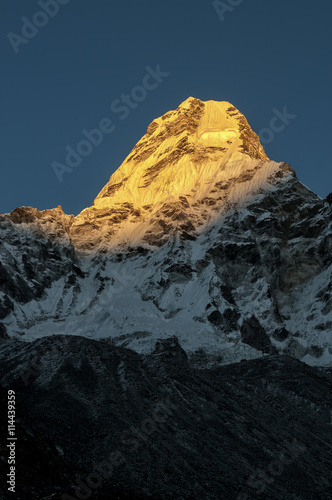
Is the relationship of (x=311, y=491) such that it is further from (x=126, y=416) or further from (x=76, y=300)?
(x=76, y=300)

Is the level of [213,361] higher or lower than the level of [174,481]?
higher

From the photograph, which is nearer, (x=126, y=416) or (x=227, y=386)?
(x=126, y=416)

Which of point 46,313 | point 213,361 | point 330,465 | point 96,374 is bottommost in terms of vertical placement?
point 330,465

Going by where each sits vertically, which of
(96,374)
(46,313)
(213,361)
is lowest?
(96,374)

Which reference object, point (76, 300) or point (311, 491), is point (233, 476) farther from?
point (76, 300)

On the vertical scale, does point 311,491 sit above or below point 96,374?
below

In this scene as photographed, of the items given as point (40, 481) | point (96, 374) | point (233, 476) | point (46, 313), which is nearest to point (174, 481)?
point (233, 476)

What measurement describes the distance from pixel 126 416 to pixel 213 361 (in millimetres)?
77910

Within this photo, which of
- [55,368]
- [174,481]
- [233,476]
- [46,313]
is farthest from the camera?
[46,313]

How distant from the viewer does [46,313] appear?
618ft

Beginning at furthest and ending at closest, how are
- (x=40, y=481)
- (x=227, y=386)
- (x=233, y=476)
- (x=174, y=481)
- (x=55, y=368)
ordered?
A: (x=227, y=386)
(x=55, y=368)
(x=233, y=476)
(x=174, y=481)
(x=40, y=481)

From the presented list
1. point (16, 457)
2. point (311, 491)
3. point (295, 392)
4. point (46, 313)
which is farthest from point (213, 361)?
point (16, 457)

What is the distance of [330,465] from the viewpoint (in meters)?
69.0

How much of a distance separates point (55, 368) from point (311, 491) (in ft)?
106
